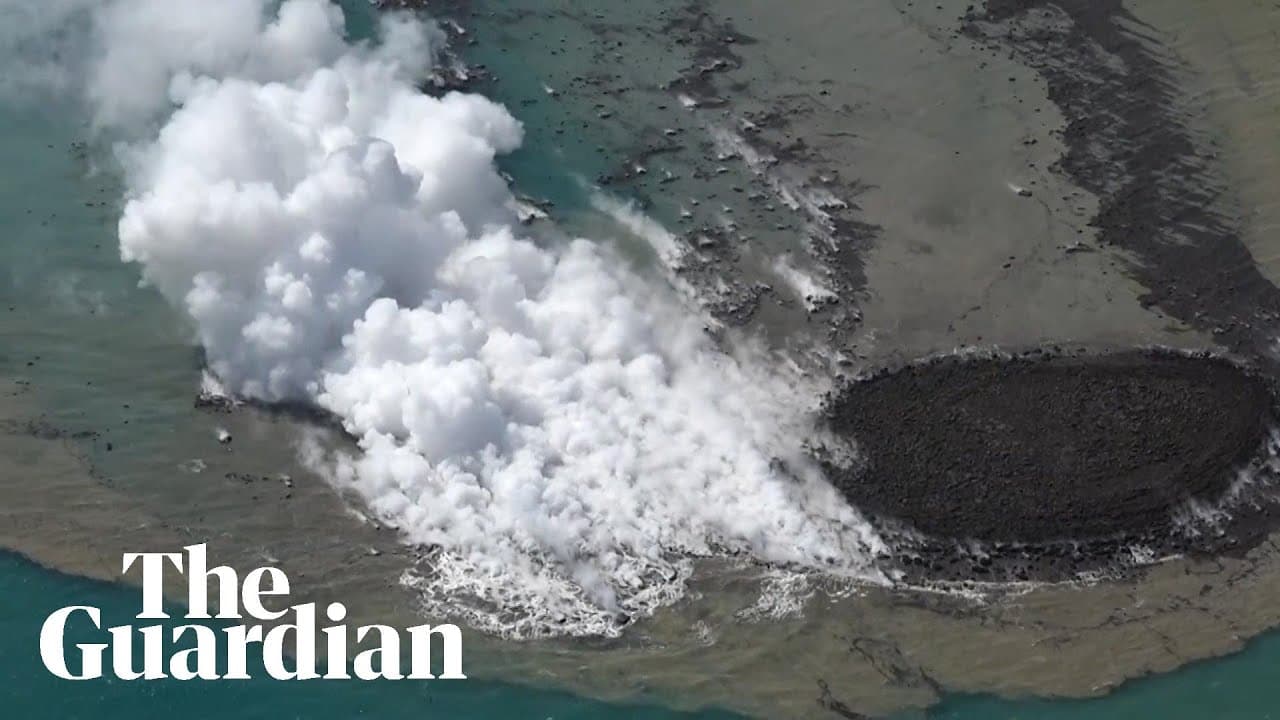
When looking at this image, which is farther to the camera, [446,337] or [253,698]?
[446,337]

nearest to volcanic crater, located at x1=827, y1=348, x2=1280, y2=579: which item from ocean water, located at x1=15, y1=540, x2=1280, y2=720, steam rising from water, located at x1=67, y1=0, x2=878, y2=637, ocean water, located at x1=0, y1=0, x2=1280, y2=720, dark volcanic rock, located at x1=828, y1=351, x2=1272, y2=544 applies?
dark volcanic rock, located at x1=828, y1=351, x2=1272, y2=544

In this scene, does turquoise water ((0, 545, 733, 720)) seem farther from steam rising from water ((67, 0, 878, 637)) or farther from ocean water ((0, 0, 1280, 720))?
steam rising from water ((67, 0, 878, 637))

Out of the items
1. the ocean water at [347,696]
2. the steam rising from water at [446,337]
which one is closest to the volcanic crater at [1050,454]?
the steam rising from water at [446,337]

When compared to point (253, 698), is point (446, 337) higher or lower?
higher

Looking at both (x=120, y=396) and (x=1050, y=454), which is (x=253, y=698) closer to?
(x=120, y=396)

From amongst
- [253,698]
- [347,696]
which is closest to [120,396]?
[253,698]
